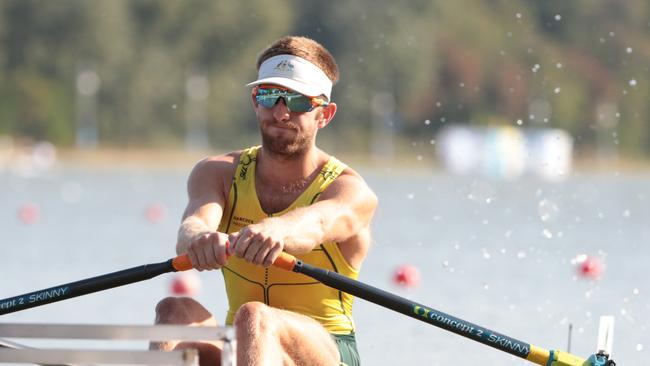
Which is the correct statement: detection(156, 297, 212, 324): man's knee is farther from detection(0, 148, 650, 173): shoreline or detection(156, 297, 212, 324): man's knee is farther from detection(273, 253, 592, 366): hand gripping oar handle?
detection(0, 148, 650, 173): shoreline

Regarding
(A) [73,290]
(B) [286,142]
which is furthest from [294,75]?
(A) [73,290]

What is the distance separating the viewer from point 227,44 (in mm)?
68875

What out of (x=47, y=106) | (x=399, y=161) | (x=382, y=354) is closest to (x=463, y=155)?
(x=399, y=161)

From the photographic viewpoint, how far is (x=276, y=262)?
201 inches

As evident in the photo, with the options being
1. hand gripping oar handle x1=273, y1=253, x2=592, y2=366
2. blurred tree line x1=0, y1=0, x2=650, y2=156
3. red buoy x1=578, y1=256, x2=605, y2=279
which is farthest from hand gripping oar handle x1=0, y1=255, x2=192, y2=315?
blurred tree line x1=0, y1=0, x2=650, y2=156

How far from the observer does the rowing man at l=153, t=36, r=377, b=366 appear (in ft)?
→ 17.4

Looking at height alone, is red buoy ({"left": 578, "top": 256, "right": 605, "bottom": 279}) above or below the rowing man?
above

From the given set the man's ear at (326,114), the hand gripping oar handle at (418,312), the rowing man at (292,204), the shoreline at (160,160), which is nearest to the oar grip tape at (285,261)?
the hand gripping oar handle at (418,312)

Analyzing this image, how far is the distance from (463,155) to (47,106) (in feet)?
66.5

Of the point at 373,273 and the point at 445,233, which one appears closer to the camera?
the point at 373,273

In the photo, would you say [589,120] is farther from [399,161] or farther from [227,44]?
[227,44]

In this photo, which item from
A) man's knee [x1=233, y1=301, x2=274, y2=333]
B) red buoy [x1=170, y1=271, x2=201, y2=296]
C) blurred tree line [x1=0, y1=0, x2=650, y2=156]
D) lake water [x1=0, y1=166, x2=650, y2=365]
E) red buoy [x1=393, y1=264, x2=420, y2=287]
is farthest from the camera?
blurred tree line [x1=0, y1=0, x2=650, y2=156]

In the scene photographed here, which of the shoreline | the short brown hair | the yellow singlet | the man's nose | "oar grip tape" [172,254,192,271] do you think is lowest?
"oar grip tape" [172,254,192,271]

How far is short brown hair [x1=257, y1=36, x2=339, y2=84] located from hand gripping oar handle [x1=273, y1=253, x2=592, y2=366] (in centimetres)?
94
